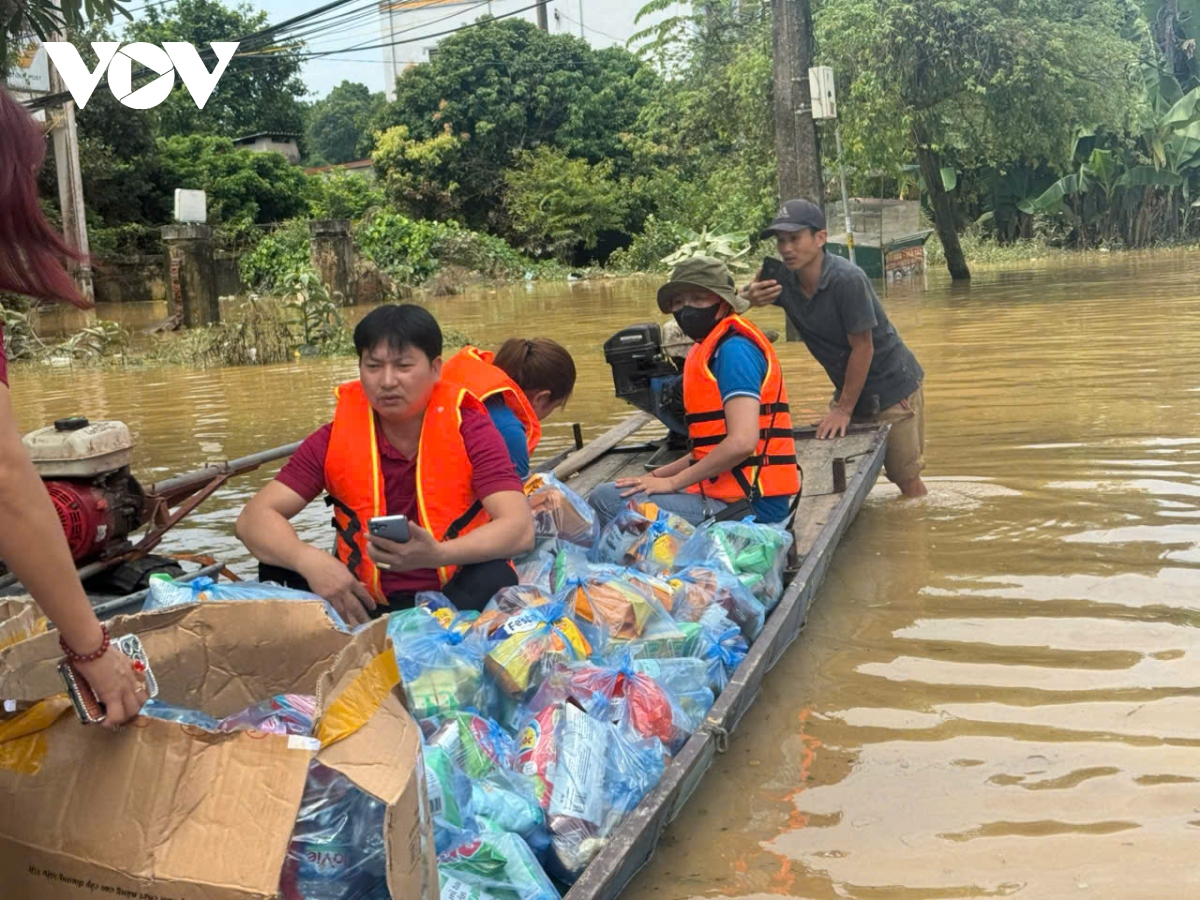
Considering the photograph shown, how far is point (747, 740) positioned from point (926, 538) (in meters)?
2.49

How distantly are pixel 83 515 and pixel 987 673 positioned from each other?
123 inches

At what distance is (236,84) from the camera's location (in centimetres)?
4322

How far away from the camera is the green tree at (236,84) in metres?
36.3

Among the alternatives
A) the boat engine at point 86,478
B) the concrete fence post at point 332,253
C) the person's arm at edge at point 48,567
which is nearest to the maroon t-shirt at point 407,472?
the boat engine at point 86,478

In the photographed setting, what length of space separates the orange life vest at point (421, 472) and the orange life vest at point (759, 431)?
4.75 feet

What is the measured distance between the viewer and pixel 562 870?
9.73 feet

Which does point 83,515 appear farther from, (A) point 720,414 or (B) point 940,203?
(B) point 940,203

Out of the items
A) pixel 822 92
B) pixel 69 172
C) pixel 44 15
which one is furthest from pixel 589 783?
pixel 69 172

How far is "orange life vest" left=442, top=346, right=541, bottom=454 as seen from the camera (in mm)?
4383

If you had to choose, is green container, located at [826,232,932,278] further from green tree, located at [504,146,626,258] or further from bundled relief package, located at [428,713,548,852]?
bundled relief package, located at [428,713,548,852]

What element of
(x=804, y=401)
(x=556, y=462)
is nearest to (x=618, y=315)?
(x=804, y=401)

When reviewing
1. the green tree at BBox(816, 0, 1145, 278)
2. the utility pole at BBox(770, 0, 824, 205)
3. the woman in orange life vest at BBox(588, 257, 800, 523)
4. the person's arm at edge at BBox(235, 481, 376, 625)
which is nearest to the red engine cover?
the person's arm at edge at BBox(235, 481, 376, 625)

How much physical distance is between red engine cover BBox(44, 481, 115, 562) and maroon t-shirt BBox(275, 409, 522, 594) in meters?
0.93

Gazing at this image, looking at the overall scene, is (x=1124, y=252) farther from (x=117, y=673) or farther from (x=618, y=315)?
(x=117, y=673)
